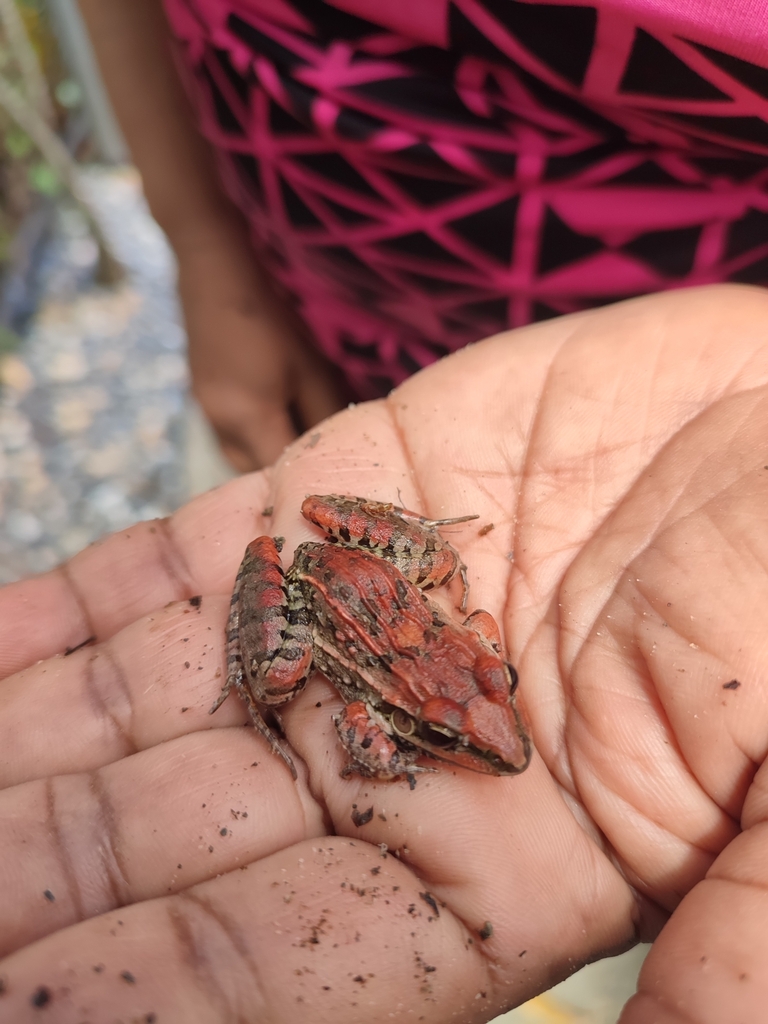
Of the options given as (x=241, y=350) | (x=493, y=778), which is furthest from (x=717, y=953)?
(x=241, y=350)

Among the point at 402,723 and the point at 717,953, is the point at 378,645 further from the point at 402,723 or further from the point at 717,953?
the point at 717,953

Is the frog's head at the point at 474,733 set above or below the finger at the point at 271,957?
above

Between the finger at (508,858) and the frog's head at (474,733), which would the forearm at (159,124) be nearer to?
the frog's head at (474,733)


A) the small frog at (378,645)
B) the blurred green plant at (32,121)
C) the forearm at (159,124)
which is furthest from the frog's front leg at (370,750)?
the blurred green plant at (32,121)

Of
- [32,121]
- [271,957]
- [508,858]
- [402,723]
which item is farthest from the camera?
[32,121]

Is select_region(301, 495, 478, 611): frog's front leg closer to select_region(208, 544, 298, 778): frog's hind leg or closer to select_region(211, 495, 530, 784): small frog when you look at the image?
select_region(211, 495, 530, 784): small frog

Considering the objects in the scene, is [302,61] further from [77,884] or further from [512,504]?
[77,884]

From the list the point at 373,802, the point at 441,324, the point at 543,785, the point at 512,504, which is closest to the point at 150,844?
the point at 373,802

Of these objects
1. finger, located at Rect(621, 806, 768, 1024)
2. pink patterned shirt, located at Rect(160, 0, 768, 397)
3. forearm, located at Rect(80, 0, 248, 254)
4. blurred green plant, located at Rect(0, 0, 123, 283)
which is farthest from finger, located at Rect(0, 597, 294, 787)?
blurred green plant, located at Rect(0, 0, 123, 283)
